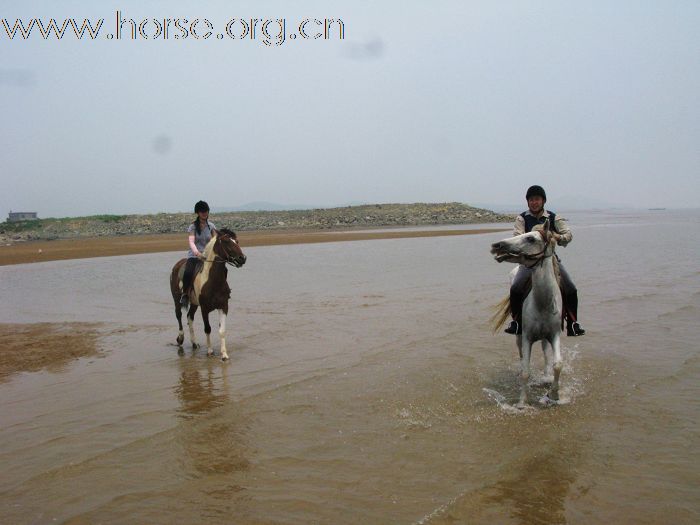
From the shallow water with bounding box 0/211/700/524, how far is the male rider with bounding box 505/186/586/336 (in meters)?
0.95

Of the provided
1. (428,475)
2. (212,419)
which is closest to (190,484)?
(212,419)

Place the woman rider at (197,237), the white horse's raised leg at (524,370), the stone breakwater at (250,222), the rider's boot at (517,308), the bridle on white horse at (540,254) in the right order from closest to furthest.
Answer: the bridle on white horse at (540,254) < the white horse's raised leg at (524,370) < the rider's boot at (517,308) < the woman rider at (197,237) < the stone breakwater at (250,222)

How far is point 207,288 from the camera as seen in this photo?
30.1 ft

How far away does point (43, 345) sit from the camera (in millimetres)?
10070

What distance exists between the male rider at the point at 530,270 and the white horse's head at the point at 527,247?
341mm

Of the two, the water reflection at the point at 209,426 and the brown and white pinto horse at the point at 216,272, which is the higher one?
the brown and white pinto horse at the point at 216,272

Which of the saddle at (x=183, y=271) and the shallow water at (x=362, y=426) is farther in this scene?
the saddle at (x=183, y=271)

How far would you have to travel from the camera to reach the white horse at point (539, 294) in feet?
19.0

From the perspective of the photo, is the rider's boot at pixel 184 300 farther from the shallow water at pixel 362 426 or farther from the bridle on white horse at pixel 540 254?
the bridle on white horse at pixel 540 254

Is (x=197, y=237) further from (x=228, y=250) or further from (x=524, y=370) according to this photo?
(x=524, y=370)

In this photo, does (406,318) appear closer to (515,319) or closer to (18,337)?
(515,319)

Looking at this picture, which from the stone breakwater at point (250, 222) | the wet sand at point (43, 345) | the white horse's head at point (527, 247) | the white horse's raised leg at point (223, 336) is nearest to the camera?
the white horse's head at point (527, 247)

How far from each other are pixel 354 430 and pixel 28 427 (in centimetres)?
360

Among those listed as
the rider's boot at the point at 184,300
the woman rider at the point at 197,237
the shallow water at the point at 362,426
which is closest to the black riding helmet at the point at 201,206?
the woman rider at the point at 197,237
